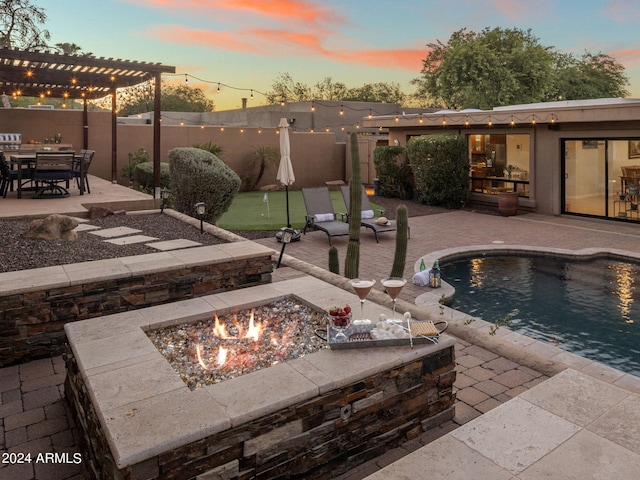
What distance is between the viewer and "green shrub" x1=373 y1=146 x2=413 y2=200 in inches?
660

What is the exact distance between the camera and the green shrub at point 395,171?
1677cm

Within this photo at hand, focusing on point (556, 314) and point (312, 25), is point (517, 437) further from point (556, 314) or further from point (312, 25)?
point (312, 25)

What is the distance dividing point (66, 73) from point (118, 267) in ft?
30.5

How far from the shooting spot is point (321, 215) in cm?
1095

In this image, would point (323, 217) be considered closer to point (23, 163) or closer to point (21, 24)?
point (23, 163)

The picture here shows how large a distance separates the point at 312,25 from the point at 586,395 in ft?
75.6

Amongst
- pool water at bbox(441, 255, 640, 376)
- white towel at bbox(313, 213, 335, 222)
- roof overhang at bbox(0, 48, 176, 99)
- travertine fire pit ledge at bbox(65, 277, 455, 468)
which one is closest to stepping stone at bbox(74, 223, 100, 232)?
travertine fire pit ledge at bbox(65, 277, 455, 468)

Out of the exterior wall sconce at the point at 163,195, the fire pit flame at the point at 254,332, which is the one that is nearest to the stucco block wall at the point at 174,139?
the exterior wall sconce at the point at 163,195

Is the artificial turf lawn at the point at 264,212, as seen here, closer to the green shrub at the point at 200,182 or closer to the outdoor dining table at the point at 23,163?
the green shrub at the point at 200,182

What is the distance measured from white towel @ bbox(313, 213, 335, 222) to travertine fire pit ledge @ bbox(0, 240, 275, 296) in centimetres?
504

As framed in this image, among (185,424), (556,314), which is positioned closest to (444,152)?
(556,314)

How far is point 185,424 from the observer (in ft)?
7.97

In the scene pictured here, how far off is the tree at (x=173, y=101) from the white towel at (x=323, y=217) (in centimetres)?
3983

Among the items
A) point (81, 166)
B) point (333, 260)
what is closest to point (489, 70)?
point (81, 166)
